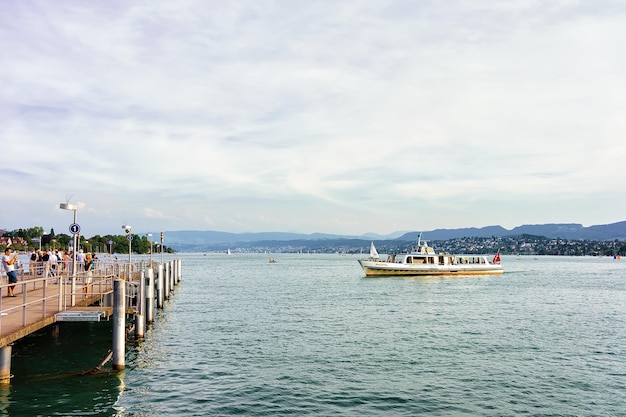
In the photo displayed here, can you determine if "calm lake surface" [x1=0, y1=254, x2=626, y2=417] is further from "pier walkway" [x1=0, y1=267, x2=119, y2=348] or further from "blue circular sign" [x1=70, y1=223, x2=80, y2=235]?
"blue circular sign" [x1=70, y1=223, x2=80, y2=235]

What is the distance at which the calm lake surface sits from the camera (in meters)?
16.7

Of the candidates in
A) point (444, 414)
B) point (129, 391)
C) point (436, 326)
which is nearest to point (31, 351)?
point (129, 391)

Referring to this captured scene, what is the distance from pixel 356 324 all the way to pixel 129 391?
1828cm

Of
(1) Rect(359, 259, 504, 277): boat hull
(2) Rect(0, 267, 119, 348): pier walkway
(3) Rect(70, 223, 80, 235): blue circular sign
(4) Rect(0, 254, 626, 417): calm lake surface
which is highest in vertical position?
(3) Rect(70, 223, 80, 235): blue circular sign

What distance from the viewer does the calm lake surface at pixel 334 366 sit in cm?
1667

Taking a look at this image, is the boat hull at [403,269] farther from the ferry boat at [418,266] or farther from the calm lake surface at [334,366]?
the calm lake surface at [334,366]

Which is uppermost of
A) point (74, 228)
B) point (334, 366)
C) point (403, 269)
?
point (74, 228)

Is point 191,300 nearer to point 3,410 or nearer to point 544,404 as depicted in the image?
point 3,410

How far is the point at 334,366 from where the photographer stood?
2172cm

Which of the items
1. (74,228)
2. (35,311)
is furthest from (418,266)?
(35,311)

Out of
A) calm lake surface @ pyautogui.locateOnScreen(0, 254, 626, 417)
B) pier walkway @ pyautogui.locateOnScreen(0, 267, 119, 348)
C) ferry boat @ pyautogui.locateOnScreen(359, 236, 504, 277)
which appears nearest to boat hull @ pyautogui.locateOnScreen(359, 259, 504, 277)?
ferry boat @ pyautogui.locateOnScreen(359, 236, 504, 277)

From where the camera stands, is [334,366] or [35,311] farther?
[334,366]

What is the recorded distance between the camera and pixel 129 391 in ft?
58.9

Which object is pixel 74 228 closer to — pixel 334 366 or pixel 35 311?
pixel 35 311
